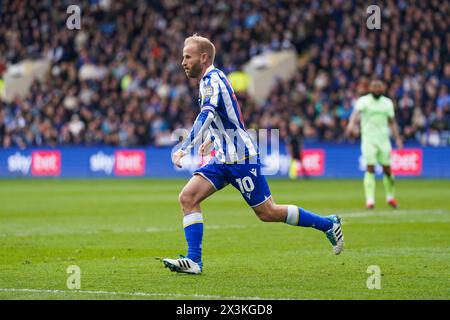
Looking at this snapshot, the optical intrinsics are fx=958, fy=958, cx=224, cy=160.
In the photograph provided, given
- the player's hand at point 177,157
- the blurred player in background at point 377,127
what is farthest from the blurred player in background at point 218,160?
the blurred player in background at point 377,127

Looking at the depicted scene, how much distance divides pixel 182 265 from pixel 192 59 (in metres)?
2.03

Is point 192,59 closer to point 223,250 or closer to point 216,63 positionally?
point 223,250

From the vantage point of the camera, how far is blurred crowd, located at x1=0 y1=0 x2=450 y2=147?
106 ft

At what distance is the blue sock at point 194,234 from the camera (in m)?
9.37

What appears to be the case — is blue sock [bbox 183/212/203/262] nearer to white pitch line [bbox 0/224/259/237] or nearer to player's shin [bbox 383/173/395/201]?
white pitch line [bbox 0/224/259/237]

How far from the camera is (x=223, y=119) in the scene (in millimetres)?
9430

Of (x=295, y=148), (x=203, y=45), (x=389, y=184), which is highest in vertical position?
(x=203, y=45)

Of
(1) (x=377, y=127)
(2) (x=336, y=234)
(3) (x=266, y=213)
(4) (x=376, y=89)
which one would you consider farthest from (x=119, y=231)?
(4) (x=376, y=89)

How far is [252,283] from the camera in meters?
8.63

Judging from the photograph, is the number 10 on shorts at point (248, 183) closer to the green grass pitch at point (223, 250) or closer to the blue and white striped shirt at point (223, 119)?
the blue and white striped shirt at point (223, 119)

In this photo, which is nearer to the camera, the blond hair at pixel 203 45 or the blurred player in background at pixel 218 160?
the blurred player in background at pixel 218 160

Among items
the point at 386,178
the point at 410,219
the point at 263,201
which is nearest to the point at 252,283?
the point at 263,201
